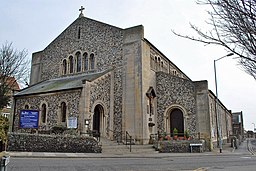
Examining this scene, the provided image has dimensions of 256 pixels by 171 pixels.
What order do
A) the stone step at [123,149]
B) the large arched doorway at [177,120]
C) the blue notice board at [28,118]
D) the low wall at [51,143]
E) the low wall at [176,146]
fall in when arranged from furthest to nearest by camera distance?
the large arched doorway at [177,120]
the low wall at [176,146]
the stone step at [123,149]
the blue notice board at [28,118]
the low wall at [51,143]

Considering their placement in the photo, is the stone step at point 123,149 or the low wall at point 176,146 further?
the low wall at point 176,146

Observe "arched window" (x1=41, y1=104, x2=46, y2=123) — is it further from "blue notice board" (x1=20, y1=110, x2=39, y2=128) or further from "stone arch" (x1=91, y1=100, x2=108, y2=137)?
"blue notice board" (x1=20, y1=110, x2=39, y2=128)

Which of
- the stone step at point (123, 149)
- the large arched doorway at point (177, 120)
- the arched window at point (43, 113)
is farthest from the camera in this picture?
the large arched doorway at point (177, 120)

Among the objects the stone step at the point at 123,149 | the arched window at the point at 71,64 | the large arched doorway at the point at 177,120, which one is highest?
the arched window at the point at 71,64

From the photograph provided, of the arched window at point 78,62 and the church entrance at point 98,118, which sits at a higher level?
the arched window at point 78,62

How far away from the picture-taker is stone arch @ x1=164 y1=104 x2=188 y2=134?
25.8 metres

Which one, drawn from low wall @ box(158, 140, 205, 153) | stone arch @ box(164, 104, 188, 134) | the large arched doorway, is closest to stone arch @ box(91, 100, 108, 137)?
low wall @ box(158, 140, 205, 153)

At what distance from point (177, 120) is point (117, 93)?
6968 mm

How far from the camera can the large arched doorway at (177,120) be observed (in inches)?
1035

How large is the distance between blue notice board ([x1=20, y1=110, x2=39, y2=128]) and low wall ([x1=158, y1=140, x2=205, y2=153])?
10.5 meters

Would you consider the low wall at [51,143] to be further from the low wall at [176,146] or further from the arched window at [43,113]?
the arched window at [43,113]

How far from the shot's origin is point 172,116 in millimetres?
26906

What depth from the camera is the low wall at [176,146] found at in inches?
859

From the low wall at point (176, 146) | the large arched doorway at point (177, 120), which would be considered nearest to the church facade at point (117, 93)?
the large arched doorway at point (177, 120)
